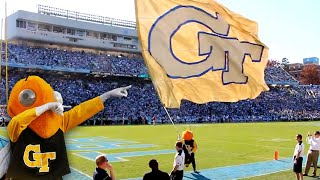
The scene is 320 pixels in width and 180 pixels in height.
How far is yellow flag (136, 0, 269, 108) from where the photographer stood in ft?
18.1

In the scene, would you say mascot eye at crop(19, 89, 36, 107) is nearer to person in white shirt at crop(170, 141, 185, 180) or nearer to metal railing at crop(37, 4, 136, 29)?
person in white shirt at crop(170, 141, 185, 180)

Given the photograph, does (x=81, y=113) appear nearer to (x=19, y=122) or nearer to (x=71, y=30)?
(x=19, y=122)

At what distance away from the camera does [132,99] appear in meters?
48.0

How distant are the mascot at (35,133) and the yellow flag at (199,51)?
111cm

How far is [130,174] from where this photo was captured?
11102mm

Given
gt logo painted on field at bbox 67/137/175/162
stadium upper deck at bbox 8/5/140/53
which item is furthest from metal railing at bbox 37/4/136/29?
gt logo painted on field at bbox 67/137/175/162

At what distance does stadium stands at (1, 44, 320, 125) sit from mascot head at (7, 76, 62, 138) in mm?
35360

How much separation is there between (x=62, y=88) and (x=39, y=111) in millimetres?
41447

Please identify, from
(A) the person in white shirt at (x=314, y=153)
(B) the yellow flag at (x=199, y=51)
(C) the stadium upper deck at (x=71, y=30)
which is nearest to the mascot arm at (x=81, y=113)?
(B) the yellow flag at (x=199, y=51)

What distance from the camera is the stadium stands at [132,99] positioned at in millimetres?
44094

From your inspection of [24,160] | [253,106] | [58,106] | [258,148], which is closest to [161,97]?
[58,106]

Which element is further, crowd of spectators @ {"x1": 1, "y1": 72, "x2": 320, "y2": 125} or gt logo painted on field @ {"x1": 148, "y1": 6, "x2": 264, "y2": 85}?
crowd of spectators @ {"x1": 1, "y1": 72, "x2": 320, "y2": 125}

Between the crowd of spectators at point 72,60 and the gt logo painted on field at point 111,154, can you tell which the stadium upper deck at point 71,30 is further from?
the gt logo painted on field at point 111,154

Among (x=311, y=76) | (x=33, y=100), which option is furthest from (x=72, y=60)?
(x=311, y=76)
